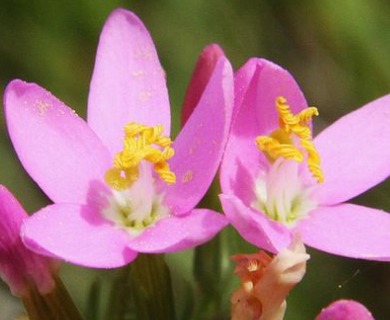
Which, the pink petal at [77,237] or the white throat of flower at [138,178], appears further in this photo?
the white throat of flower at [138,178]

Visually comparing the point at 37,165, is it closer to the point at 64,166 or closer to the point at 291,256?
the point at 64,166

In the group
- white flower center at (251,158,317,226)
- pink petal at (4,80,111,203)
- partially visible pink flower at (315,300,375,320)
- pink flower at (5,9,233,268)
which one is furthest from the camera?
white flower center at (251,158,317,226)

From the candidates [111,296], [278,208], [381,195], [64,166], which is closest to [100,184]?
[64,166]

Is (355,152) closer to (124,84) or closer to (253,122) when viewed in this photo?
(253,122)

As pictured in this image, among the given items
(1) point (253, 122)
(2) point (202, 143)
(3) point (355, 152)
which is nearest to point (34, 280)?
(2) point (202, 143)

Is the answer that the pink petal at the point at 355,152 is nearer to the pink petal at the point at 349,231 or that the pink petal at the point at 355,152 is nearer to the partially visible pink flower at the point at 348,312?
the pink petal at the point at 349,231

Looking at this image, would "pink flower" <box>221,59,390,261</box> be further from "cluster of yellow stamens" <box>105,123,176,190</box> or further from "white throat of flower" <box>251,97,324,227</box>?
"cluster of yellow stamens" <box>105,123,176,190</box>

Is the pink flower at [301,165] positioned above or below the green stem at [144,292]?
above

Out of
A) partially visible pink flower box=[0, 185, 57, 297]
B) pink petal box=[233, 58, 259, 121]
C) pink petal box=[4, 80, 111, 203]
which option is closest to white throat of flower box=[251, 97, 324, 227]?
pink petal box=[233, 58, 259, 121]

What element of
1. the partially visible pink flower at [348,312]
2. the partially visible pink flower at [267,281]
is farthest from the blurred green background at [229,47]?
the partially visible pink flower at [348,312]
